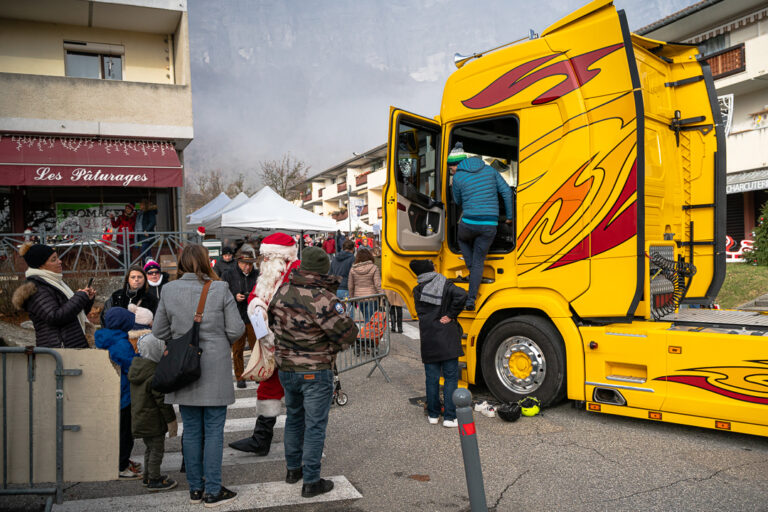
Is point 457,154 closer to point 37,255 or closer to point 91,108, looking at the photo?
point 37,255

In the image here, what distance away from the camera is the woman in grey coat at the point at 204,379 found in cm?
386

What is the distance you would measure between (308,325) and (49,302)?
7.78 feet

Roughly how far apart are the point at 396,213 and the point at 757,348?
12.1 ft

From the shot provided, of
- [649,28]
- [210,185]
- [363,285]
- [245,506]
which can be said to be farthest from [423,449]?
[210,185]

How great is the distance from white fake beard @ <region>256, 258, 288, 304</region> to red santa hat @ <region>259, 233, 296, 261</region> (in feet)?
0.15

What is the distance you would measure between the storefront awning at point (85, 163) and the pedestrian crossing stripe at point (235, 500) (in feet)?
39.0

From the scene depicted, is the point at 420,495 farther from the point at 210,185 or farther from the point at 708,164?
the point at 210,185

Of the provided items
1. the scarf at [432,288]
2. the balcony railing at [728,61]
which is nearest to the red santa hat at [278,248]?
the scarf at [432,288]

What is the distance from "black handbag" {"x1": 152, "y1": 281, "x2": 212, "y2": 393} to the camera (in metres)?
3.70

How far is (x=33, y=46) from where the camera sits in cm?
1566

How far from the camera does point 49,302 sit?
476 centimetres

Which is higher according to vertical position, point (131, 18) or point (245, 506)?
point (131, 18)

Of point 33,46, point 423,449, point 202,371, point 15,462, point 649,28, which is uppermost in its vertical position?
point 649,28

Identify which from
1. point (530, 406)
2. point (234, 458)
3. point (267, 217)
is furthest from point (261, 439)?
point (267, 217)
